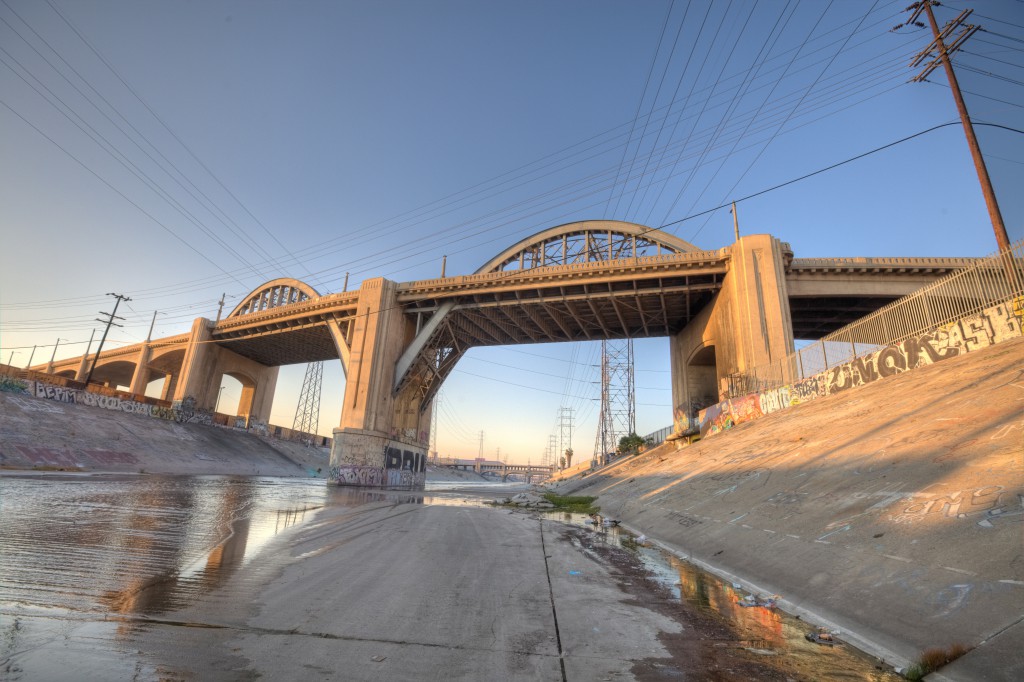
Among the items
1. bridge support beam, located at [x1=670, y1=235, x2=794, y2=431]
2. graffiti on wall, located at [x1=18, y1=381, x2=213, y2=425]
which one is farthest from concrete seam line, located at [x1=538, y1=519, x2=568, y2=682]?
graffiti on wall, located at [x1=18, y1=381, x2=213, y2=425]

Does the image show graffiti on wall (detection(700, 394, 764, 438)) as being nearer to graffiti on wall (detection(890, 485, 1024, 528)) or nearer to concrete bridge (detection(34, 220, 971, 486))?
concrete bridge (detection(34, 220, 971, 486))

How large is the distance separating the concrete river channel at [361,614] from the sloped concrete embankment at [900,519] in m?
0.64

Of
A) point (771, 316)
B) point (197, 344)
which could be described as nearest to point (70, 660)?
point (771, 316)

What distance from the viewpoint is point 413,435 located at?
41.7 metres

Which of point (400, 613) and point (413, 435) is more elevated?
point (413, 435)

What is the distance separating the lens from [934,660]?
3072mm

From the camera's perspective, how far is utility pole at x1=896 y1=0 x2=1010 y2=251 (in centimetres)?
1459

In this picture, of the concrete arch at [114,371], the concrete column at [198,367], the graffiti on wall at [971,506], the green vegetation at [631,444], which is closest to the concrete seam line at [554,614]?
the graffiti on wall at [971,506]

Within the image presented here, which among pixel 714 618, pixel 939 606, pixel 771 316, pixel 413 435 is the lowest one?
pixel 714 618

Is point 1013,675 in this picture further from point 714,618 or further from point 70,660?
point 70,660

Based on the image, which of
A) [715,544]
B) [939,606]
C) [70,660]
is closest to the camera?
[70,660]

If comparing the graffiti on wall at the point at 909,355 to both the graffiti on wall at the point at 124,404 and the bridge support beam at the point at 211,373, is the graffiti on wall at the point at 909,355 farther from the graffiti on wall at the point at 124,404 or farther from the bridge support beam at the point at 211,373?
the bridge support beam at the point at 211,373

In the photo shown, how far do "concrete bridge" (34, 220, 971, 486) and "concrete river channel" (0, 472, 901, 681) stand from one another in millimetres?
24606

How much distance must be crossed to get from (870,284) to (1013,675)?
1416 inches
